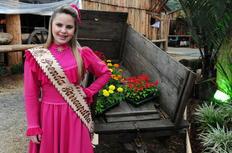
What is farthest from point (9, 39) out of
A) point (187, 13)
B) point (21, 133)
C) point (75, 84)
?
point (75, 84)

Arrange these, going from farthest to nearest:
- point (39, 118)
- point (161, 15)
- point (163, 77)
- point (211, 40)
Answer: point (161, 15)
point (211, 40)
point (163, 77)
point (39, 118)

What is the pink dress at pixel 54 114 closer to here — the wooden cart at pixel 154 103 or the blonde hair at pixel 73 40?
the blonde hair at pixel 73 40

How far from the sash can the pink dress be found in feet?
0.10

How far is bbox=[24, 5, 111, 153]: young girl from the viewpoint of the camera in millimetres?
2545

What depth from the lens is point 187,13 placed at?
5.28 meters

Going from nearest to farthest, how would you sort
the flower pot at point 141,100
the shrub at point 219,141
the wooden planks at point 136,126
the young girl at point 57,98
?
the young girl at point 57,98, the wooden planks at point 136,126, the shrub at point 219,141, the flower pot at point 141,100

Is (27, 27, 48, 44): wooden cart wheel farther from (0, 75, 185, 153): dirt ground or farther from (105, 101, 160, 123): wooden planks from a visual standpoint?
(105, 101, 160, 123): wooden planks

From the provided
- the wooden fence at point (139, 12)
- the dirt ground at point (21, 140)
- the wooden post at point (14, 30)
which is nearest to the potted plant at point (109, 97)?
the dirt ground at point (21, 140)

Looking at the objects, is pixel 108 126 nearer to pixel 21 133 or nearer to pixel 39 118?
pixel 39 118

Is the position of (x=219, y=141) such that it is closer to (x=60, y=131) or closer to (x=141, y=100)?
(x=141, y=100)

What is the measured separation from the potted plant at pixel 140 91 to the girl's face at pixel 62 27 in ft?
5.16

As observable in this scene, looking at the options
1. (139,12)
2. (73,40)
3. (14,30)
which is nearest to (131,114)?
(73,40)

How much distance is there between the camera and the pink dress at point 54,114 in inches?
101

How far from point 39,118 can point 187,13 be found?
3.36 meters
